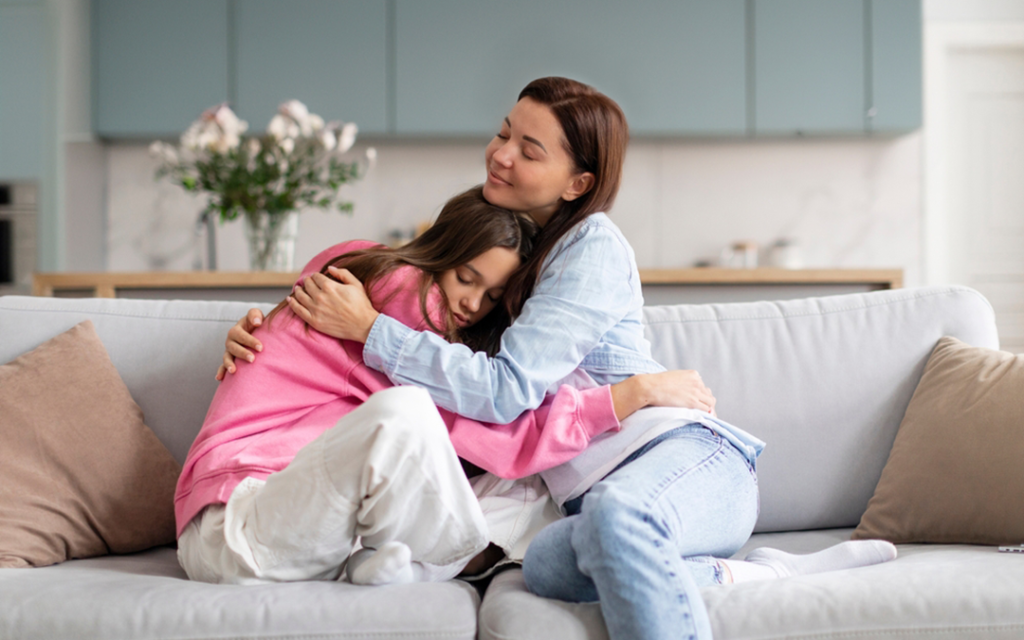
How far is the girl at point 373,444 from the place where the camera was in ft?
3.28

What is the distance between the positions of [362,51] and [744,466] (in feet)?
9.22

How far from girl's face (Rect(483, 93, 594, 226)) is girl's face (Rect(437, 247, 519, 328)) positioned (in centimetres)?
12

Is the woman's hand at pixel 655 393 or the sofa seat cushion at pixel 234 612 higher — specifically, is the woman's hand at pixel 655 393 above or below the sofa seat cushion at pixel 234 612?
above

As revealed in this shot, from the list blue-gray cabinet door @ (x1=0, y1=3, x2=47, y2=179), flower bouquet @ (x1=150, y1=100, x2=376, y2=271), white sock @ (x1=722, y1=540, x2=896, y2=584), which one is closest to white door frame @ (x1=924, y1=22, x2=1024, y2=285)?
flower bouquet @ (x1=150, y1=100, x2=376, y2=271)

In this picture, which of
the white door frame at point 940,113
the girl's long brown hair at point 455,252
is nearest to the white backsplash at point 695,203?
the white door frame at point 940,113

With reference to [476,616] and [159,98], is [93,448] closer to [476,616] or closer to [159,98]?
[476,616]

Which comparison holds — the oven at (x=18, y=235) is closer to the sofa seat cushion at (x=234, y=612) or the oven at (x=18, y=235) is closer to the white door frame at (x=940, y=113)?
the sofa seat cushion at (x=234, y=612)

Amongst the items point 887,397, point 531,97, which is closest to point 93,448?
point 531,97

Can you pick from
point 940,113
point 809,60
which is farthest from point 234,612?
point 940,113

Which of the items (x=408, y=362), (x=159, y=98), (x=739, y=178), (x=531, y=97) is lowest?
(x=408, y=362)

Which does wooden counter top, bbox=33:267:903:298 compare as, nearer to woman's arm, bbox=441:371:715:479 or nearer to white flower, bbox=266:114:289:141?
white flower, bbox=266:114:289:141

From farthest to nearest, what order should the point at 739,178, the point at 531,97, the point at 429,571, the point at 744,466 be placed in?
the point at 739,178, the point at 531,97, the point at 744,466, the point at 429,571

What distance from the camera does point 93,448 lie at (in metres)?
1.32

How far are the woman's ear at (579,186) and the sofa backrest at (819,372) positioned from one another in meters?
0.34
